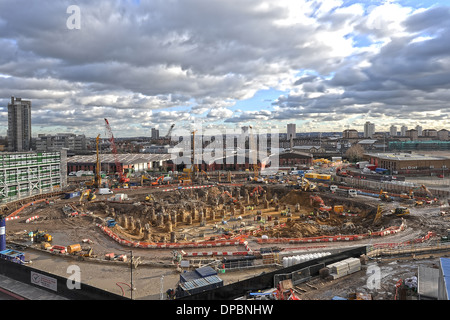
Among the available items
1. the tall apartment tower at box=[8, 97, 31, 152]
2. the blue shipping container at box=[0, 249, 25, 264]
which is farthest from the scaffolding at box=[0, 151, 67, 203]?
the tall apartment tower at box=[8, 97, 31, 152]

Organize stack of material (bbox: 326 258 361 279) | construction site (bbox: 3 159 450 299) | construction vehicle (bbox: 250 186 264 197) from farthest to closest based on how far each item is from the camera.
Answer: construction vehicle (bbox: 250 186 264 197) → construction site (bbox: 3 159 450 299) → stack of material (bbox: 326 258 361 279)

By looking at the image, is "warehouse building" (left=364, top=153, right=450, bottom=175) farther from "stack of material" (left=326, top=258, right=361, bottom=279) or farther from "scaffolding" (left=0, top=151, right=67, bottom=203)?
"scaffolding" (left=0, top=151, right=67, bottom=203)

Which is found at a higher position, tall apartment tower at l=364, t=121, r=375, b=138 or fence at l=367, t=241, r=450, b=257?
tall apartment tower at l=364, t=121, r=375, b=138

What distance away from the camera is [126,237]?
1894cm

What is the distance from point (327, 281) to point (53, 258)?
12.3m

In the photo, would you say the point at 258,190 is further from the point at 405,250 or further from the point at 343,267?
the point at 343,267

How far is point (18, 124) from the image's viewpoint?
3499 inches

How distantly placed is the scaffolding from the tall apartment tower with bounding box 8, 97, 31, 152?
68851 millimetres

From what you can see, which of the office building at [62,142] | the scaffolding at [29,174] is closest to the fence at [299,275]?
the scaffolding at [29,174]

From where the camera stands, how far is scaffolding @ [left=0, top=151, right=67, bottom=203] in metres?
26.9

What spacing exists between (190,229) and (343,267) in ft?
43.8

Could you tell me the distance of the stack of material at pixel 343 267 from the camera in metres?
10.7

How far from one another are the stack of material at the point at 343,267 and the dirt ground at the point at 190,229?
9.4 inches
